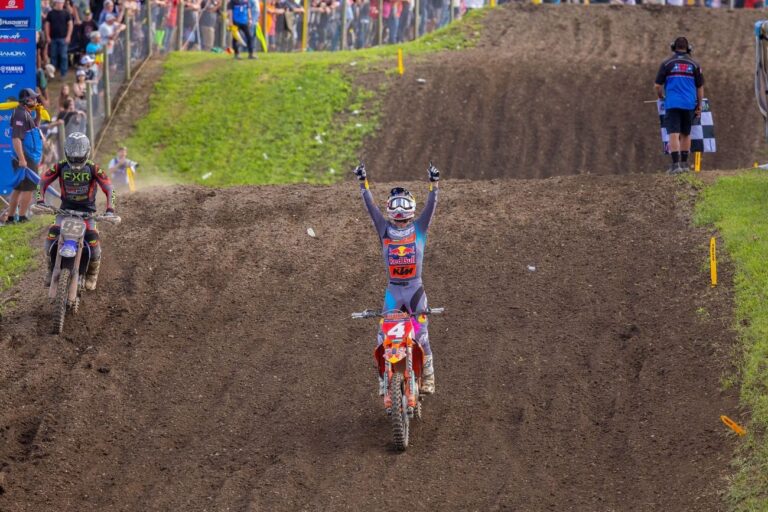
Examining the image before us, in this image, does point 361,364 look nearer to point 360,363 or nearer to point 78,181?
point 360,363

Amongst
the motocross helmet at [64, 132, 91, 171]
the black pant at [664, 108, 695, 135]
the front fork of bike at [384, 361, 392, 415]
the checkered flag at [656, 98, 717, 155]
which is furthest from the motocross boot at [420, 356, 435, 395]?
the checkered flag at [656, 98, 717, 155]

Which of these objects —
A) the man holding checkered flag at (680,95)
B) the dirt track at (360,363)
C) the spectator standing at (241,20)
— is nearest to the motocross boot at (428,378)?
the dirt track at (360,363)

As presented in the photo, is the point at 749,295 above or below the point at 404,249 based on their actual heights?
below

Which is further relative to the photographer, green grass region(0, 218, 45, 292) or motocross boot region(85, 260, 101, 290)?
green grass region(0, 218, 45, 292)

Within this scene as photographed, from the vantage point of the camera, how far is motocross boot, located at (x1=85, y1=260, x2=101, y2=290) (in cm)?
1529

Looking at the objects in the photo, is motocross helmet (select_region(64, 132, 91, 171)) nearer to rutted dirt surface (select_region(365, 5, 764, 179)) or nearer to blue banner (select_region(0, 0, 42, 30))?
blue banner (select_region(0, 0, 42, 30))

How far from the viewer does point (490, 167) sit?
25094mm

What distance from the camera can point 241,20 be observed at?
93.9ft

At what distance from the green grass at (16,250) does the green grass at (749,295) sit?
9.68m

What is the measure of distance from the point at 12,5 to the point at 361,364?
10.9 m

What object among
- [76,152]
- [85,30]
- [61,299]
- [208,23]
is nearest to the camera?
[61,299]

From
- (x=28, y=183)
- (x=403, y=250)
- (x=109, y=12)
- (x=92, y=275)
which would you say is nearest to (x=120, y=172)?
(x=28, y=183)

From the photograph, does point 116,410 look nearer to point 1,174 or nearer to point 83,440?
point 83,440

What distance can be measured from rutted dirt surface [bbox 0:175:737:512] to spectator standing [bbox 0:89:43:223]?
1.74m
